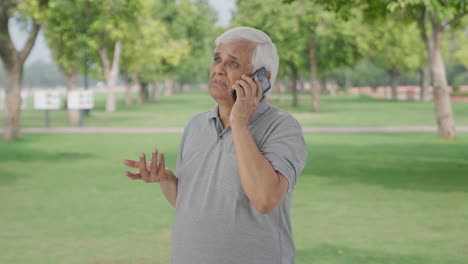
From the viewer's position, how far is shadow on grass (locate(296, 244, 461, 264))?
310 inches

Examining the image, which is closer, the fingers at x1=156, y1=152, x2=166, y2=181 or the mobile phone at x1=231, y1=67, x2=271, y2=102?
the mobile phone at x1=231, y1=67, x2=271, y2=102

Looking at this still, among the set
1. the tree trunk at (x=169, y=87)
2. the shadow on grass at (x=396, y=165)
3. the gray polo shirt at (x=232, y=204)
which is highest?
the gray polo shirt at (x=232, y=204)

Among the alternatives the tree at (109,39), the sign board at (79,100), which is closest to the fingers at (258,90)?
the tree at (109,39)

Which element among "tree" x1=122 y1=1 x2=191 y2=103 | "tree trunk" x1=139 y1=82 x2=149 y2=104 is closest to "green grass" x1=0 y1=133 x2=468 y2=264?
"tree" x1=122 y1=1 x2=191 y2=103

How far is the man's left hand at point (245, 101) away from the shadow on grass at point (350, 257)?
4940 millimetres

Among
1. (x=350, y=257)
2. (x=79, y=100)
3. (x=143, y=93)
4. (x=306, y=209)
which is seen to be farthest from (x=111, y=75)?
(x=350, y=257)

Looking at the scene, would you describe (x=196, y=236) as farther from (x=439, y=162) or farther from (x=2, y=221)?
(x=439, y=162)

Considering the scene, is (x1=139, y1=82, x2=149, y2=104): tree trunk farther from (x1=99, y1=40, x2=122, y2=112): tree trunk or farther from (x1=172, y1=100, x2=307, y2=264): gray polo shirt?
(x1=172, y1=100, x2=307, y2=264): gray polo shirt

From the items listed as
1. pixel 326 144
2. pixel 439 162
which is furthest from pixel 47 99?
pixel 439 162

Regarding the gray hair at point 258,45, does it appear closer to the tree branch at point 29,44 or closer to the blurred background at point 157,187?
the blurred background at point 157,187

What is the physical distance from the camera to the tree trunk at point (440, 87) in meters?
23.5

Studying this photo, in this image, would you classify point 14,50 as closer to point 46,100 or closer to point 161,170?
point 46,100

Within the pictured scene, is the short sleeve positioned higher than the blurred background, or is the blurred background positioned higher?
the short sleeve

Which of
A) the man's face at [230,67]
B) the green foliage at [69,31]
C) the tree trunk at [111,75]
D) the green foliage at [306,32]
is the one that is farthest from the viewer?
the tree trunk at [111,75]
